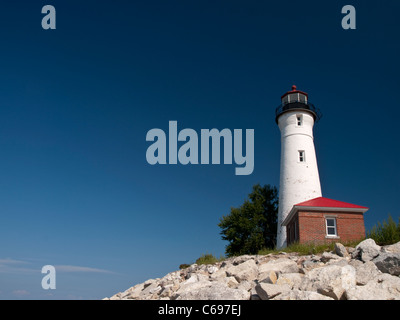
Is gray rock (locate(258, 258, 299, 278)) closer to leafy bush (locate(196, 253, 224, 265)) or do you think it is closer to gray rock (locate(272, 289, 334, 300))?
gray rock (locate(272, 289, 334, 300))

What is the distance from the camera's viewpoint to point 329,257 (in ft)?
40.2

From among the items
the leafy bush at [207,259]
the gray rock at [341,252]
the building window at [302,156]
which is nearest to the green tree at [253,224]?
the building window at [302,156]

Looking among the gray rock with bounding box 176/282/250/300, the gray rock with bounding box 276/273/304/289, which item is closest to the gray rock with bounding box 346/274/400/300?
the gray rock with bounding box 276/273/304/289

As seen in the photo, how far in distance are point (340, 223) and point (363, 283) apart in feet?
55.2

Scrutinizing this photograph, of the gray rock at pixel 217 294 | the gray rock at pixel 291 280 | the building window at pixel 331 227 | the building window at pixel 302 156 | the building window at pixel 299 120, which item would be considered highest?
the building window at pixel 299 120

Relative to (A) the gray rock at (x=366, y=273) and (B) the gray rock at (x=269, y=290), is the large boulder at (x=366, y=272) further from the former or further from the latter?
(B) the gray rock at (x=269, y=290)

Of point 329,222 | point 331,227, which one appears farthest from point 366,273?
point 329,222

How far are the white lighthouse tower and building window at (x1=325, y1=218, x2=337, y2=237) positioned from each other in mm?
5448

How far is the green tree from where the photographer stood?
1419 inches

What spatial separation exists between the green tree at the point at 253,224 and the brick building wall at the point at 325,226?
1102cm

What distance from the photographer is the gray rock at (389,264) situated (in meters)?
9.95
